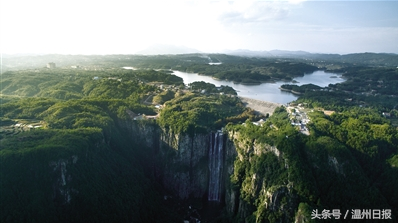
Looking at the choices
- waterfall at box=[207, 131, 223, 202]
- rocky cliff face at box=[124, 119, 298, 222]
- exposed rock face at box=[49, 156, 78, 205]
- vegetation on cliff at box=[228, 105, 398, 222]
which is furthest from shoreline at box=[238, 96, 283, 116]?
exposed rock face at box=[49, 156, 78, 205]

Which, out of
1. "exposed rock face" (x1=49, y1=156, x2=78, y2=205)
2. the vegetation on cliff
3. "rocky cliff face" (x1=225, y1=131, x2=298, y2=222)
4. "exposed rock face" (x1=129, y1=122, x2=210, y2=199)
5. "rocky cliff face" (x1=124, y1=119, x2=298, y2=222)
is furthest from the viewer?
"exposed rock face" (x1=129, y1=122, x2=210, y2=199)

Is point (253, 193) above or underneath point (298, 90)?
underneath

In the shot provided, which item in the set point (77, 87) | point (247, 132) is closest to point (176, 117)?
point (247, 132)

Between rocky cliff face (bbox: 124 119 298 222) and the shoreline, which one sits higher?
the shoreline

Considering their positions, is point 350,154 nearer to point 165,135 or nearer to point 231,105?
point 165,135

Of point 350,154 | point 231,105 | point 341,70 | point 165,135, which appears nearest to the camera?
point 350,154

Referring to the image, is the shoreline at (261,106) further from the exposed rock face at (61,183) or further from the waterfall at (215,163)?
the exposed rock face at (61,183)

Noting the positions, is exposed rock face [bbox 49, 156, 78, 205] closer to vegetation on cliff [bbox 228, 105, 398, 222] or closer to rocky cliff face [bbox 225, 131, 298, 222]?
rocky cliff face [bbox 225, 131, 298, 222]

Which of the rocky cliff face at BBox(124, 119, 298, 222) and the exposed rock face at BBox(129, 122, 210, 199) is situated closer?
the rocky cliff face at BBox(124, 119, 298, 222)

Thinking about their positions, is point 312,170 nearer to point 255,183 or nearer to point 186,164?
point 255,183
